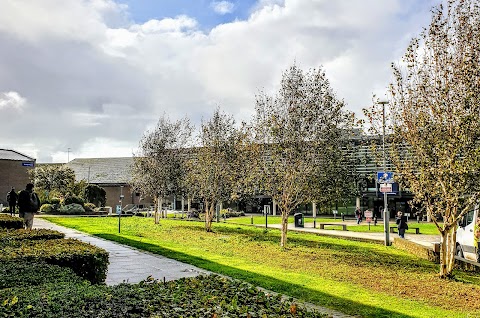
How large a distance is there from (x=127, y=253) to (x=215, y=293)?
8742 millimetres

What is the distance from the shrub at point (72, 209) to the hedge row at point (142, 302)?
3600cm

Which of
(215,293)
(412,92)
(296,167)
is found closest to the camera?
(215,293)

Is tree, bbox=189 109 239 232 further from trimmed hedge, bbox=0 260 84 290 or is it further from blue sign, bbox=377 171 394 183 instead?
trimmed hedge, bbox=0 260 84 290

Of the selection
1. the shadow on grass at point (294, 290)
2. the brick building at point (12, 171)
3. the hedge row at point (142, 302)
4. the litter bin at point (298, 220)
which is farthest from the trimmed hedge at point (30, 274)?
the brick building at point (12, 171)

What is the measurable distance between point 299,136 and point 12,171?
189ft

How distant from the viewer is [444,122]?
12047 mm

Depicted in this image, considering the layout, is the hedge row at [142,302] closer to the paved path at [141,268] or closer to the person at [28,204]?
the paved path at [141,268]

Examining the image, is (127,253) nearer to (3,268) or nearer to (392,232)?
(3,268)

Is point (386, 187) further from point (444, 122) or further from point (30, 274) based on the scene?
point (30, 274)

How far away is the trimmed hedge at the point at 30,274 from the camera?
19.0ft

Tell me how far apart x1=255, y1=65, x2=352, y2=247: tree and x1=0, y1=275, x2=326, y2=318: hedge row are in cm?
1324

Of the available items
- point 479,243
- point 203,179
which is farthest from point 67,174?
point 479,243

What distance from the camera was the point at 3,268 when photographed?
21.5 ft

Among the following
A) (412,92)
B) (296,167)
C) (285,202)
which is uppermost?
(412,92)
